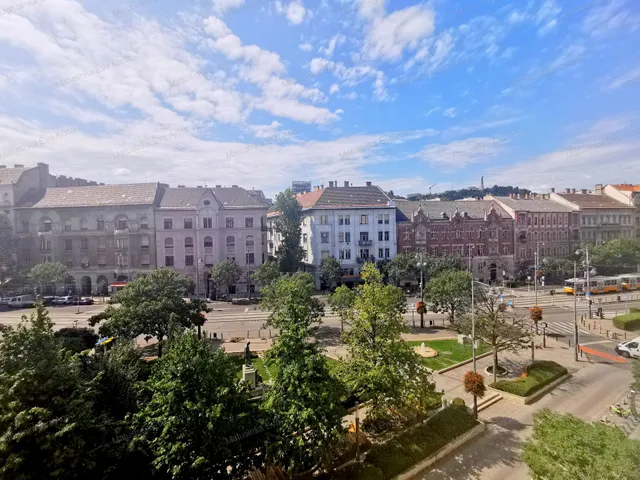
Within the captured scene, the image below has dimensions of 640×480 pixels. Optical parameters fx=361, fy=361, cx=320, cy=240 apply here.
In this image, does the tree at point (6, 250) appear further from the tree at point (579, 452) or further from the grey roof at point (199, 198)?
the tree at point (579, 452)

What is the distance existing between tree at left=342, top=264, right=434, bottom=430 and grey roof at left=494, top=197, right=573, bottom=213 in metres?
59.3

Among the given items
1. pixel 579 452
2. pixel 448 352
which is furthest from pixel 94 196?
pixel 579 452

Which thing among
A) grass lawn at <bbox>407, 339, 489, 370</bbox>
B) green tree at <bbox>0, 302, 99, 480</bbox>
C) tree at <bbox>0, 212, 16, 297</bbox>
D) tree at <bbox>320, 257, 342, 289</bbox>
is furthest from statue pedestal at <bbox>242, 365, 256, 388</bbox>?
tree at <bbox>0, 212, 16, 297</bbox>

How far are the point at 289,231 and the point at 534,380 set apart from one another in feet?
137

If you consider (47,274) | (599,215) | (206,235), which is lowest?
(47,274)

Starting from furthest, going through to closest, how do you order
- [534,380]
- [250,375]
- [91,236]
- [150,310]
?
[91,236] → [150,310] → [534,380] → [250,375]

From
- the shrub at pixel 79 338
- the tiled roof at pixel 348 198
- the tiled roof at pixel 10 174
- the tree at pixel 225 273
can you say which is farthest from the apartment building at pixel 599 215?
the tiled roof at pixel 10 174

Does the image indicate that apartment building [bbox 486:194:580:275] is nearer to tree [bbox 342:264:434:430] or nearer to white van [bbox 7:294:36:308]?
tree [bbox 342:264:434:430]

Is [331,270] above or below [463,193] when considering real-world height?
below

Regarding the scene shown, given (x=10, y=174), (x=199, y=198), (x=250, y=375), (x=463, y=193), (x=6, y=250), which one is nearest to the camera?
(x=250, y=375)

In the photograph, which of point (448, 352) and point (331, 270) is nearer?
point (448, 352)

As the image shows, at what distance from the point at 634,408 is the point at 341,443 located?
46.6 ft

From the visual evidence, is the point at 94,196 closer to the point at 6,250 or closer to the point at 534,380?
the point at 6,250

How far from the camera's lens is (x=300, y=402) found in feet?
40.5
